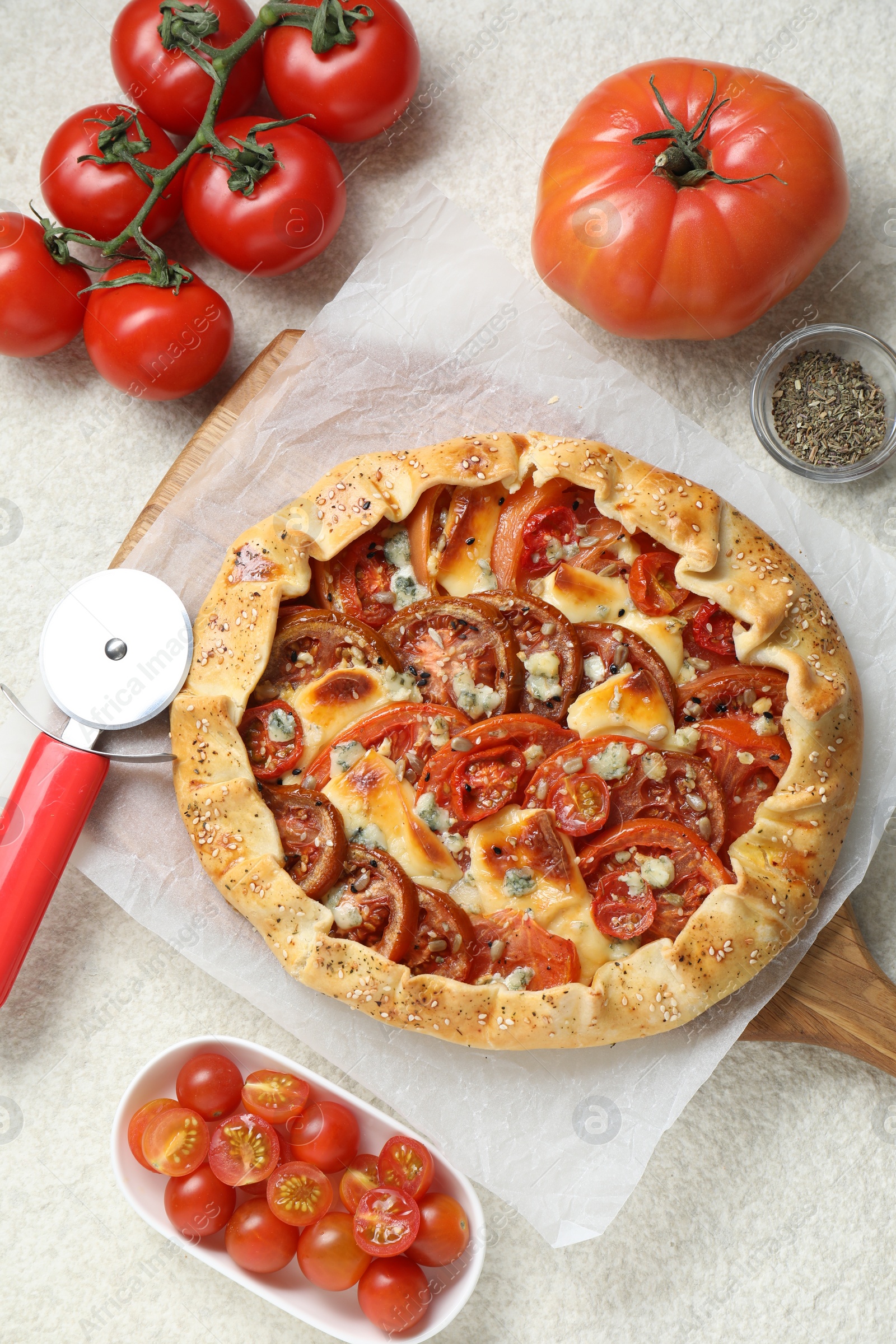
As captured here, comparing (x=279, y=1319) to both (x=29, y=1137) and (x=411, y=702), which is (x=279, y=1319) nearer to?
(x=29, y=1137)

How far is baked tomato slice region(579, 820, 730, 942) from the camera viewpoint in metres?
3.33

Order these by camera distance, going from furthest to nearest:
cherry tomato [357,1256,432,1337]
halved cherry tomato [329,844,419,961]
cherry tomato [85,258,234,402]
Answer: cherry tomato [85,258,234,402]
cherry tomato [357,1256,432,1337]
halved cherry tomato [329,844,419,961]

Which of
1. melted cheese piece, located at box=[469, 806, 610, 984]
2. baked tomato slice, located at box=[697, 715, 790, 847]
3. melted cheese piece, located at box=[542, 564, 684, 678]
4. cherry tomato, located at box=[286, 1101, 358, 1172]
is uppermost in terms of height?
melted cheese piece, located at box=[542, 564, 684, 678]

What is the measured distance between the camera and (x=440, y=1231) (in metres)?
3.43

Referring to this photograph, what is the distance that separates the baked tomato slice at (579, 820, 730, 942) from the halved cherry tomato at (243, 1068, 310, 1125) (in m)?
1.14

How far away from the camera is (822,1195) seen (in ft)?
12.7

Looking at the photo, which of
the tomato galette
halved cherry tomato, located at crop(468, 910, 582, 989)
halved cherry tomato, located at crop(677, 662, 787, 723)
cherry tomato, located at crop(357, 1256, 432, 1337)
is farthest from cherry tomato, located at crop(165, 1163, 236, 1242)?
halved cherry tomato, located at crop(677, 662, 787, 723)

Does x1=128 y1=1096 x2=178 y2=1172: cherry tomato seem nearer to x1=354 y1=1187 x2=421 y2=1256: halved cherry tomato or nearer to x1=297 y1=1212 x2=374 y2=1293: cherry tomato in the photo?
x1=297 y1=1212 x2=374 y2=1293: cherry tomato

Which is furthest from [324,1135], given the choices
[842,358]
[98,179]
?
[98,179]

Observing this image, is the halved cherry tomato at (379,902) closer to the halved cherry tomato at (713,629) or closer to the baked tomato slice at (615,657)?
the baked tomato slice at (615,657)

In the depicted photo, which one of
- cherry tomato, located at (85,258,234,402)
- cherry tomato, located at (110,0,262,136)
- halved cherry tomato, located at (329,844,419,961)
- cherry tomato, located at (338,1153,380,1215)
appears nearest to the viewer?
halved cherry tomato, located at (329,844,419,961)

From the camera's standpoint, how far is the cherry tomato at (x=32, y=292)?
3.74m

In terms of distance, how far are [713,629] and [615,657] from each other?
0.37m

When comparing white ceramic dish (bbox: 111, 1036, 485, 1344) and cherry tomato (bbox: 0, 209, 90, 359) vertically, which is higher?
cherry tomato (bbox: 0, 209, 90, 359)
